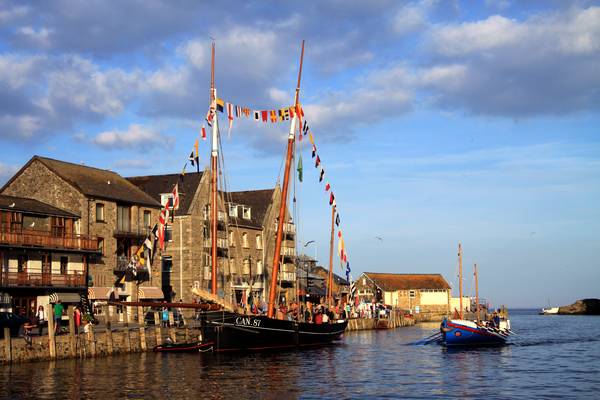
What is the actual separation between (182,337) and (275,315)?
6.50 metres

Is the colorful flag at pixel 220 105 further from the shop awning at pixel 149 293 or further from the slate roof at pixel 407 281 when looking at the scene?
the slate roof at pixel 407 281

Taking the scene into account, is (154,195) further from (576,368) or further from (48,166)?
(576,368)

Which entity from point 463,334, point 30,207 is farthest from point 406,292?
point 30,207

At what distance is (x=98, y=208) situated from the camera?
216 feet

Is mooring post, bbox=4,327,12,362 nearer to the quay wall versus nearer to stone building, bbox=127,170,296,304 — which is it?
the quay wall

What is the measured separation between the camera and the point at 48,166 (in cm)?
6631

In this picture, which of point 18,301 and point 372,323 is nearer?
point 18,301

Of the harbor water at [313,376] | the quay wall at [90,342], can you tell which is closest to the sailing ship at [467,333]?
the harbor water at [313,376]

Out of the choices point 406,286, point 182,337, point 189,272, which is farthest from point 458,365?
point 406,286

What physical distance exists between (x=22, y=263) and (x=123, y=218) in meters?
12.3

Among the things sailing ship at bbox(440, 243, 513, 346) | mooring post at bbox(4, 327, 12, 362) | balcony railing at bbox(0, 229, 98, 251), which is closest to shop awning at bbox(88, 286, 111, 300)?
balcony railing at bbox(0, 229, 98, 251)

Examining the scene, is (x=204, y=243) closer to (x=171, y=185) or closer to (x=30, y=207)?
(x=171, y=185)

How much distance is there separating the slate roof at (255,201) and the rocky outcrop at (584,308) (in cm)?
11066

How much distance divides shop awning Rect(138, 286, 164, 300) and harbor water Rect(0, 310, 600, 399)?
64.8ft
